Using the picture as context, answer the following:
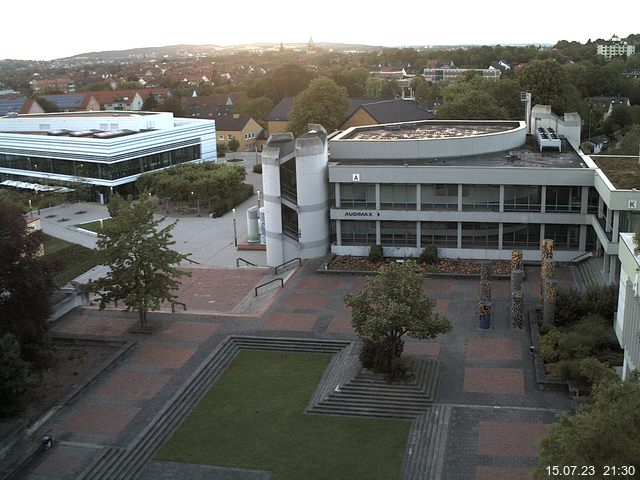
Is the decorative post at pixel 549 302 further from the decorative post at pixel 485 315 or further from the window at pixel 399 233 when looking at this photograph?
the window at pixel 399 233

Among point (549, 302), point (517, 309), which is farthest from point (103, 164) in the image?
point (549, 302)

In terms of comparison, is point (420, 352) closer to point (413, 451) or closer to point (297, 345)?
point (297, 345)

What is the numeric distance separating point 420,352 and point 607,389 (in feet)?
46.6

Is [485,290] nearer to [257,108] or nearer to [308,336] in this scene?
[308,336]

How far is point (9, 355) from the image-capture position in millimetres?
22625

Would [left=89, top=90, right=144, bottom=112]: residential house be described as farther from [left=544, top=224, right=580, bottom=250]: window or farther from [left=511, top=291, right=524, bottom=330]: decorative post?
[left=511, top=291, right=524, bottom=330]: decorative post

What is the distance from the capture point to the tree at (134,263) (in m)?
30.7

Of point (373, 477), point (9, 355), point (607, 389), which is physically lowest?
point (373, 477)

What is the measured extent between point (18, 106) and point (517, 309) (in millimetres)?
134595

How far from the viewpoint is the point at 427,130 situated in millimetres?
49969

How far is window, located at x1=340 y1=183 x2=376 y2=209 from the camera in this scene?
4078 centimetres

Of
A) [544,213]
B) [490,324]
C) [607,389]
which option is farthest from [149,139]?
[607,389]

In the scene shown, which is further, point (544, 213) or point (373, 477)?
point (544, 213)

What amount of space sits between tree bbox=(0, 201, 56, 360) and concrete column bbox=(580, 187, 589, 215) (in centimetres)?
2663
